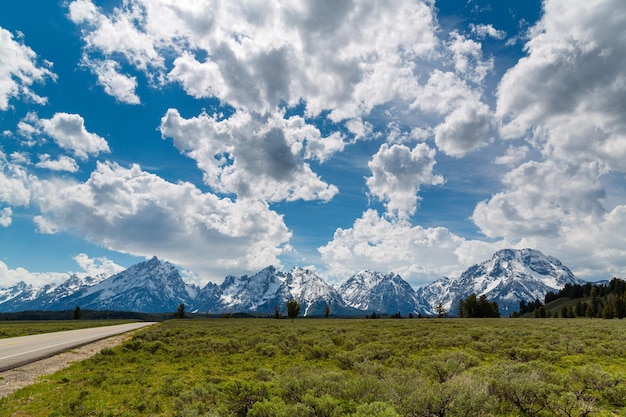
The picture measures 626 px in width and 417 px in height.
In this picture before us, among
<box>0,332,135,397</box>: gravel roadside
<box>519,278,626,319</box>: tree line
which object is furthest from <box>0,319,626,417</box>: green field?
<box>519,278,626,319</box>: tree line

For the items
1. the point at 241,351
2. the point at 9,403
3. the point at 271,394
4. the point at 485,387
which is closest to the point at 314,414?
the point at 271,394

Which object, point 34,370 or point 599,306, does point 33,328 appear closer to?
point 34,370

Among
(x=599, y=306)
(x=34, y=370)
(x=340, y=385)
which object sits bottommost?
(x=599, y=306)

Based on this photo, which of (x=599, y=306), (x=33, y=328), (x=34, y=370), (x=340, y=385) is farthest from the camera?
(x=599, y=306)

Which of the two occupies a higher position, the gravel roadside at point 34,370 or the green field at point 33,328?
the gravel roadside at point 34,370

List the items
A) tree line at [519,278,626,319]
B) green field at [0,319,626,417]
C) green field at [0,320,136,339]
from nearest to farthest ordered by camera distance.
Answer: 1. green field at [0,319,626,417]
2. green field at [0,320,136,339]
3. tree line at [519,278,626,319]

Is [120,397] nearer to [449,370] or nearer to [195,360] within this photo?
[195,360]

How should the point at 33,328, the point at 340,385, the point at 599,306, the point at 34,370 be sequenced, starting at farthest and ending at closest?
1. the point at 599,306
2. the point at 33,328
3. the point at 34,370
4. the point at 340,385

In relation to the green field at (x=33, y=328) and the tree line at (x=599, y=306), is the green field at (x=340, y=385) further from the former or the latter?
the tree line at (x=599, y=306)

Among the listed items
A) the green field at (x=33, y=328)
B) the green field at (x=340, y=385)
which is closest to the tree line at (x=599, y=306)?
the green field at (x=340, y=385)

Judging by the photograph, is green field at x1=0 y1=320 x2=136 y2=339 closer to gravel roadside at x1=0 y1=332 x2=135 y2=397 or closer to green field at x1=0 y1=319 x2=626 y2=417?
gravel roadside at x1=0 y1=332 x2=135 y2=397

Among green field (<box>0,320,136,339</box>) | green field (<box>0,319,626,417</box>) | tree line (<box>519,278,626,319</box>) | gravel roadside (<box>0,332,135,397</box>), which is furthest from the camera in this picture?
tree line (<box>519,278,626,319</box>)

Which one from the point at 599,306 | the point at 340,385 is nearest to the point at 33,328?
the point at 340,385

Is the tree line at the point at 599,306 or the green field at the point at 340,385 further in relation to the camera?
the tree line at the point at 599,306
